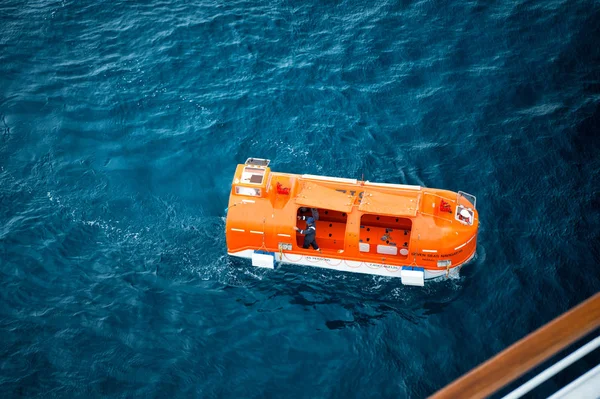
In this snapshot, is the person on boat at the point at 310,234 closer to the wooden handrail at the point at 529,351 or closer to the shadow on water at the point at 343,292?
the shadow on water at the point at 343,292

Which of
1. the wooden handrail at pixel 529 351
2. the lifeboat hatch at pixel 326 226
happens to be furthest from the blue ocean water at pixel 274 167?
the wooden handrail at pixel 529 351

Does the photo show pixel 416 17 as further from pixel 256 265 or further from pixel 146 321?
pixel 146 321

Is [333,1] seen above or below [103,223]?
above

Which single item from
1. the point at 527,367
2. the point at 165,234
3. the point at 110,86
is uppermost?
the point at 527,367

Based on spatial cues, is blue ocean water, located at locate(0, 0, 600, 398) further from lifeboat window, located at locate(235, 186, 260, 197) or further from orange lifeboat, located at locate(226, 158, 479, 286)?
lifeboat window, located at locate(235, 186, 260, 197)

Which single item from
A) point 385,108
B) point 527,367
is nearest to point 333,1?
point 385,108

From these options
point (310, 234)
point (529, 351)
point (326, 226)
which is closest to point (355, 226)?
point (310, 234)
